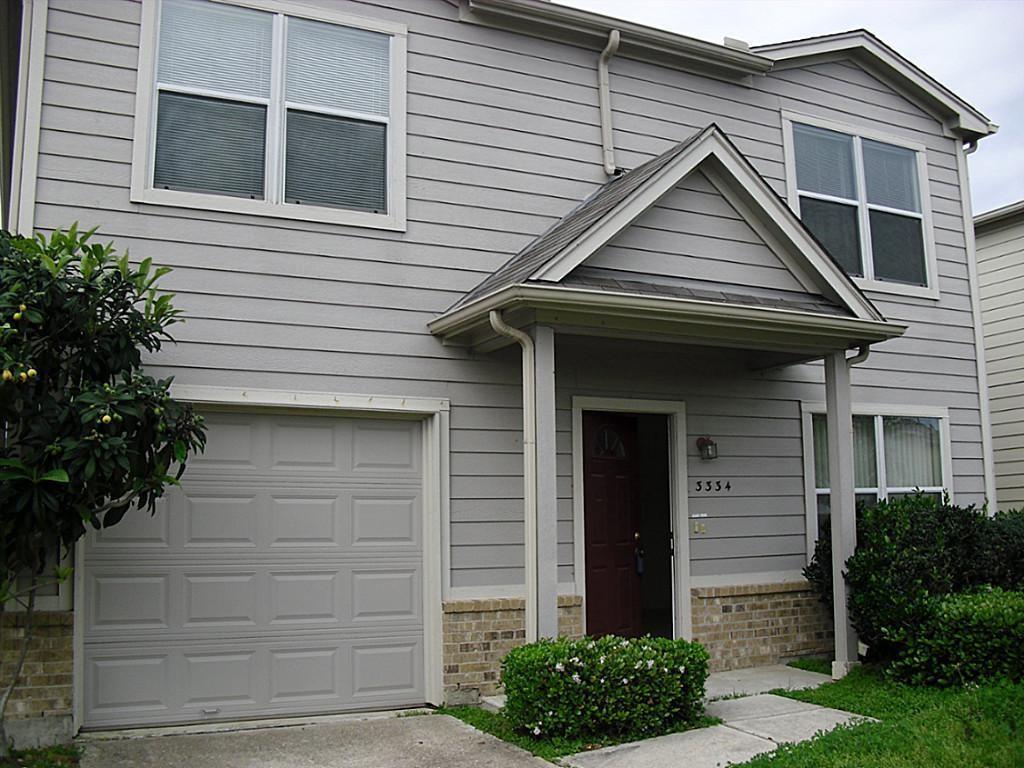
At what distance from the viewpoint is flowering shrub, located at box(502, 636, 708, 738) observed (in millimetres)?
6480

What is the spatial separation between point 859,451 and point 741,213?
10.6 ft

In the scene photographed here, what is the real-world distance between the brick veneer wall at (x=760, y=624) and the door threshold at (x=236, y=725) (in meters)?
2.76

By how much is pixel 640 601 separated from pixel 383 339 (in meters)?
3.56

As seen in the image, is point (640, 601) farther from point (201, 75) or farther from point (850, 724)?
point (201, 75)

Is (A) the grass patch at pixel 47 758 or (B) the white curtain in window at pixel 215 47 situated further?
(B) the white curtain in window at pixel 215 47

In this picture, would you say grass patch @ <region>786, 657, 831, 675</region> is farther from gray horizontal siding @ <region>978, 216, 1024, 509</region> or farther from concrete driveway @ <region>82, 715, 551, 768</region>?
gray horizontal siding @ <region>978, 216, 1024, 509</region>

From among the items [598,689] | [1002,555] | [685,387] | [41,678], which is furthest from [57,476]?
[1002,555]

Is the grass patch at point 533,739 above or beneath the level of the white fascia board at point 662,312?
beneath

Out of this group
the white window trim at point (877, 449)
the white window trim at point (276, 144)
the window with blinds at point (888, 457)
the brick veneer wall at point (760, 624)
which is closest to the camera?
the white window trim at point (276, 144)

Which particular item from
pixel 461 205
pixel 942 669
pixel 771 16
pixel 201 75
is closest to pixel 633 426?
pixel 461 205

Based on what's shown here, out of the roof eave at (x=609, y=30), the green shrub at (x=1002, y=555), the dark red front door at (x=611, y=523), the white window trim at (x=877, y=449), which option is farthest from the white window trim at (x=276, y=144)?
the green shrub at (x=1002, y=555)

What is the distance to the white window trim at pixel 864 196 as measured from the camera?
10148mm

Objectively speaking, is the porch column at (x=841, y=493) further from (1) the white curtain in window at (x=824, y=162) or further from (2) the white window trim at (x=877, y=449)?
(1) the white curtain in window at (x=824, y=162)

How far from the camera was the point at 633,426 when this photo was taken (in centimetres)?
926
